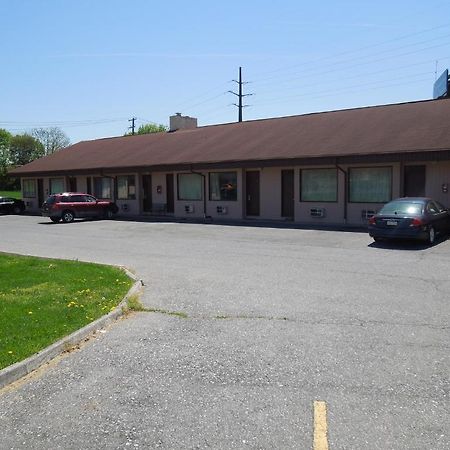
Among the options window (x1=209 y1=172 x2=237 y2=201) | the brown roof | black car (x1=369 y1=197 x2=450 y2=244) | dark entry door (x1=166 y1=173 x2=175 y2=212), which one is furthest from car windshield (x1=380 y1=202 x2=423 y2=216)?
dark entry door (x1=166 y1=173 x2=175 y2=212)

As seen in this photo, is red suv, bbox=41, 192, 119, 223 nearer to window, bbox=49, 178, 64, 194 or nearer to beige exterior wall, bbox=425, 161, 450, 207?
window, bbox=49, 178, 64, 194

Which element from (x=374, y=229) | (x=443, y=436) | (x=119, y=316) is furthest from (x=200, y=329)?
(x=374, y=229)

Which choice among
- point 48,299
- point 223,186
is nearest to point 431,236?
point 48,299

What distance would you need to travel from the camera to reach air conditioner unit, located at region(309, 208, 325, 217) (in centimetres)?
2192

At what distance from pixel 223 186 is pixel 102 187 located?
10292 mm

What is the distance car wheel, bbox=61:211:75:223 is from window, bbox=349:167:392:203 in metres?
14.7

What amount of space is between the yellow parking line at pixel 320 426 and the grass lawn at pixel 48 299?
306cm

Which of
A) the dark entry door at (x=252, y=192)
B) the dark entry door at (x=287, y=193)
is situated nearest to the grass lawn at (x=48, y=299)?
the dark entry door at (x=287, y=193)

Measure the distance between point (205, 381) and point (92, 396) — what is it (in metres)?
1.04

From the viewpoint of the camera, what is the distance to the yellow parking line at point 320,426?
11.9ft

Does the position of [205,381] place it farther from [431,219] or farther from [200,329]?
[431,219]

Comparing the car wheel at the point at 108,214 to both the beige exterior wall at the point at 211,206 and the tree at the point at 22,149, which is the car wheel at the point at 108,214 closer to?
the beige exterior wall at the point at 211,206

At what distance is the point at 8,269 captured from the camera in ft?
35.8

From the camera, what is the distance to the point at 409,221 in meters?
14.4
